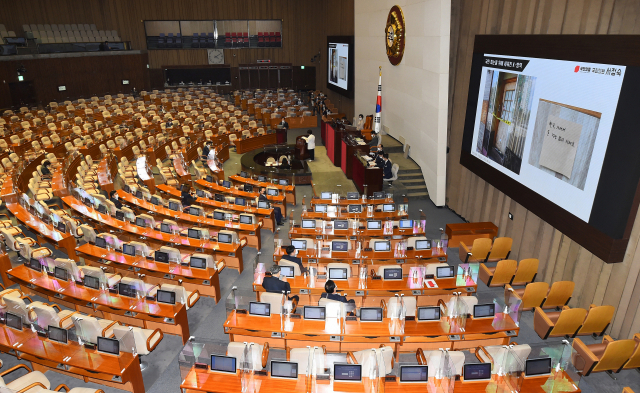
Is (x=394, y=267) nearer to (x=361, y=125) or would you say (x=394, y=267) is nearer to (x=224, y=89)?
(x=361, y=125)

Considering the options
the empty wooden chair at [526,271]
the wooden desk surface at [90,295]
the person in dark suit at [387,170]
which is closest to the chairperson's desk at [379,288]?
the empty wooden chair at [526,271]

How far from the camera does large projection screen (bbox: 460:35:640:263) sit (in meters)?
7.11

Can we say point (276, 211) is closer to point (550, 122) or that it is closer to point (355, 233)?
point (355, 233)

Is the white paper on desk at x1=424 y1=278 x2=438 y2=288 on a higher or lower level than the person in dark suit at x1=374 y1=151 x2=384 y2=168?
lower

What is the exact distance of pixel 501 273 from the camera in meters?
9.25

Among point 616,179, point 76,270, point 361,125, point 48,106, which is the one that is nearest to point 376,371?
point 616,179

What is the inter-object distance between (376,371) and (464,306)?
2.20 m

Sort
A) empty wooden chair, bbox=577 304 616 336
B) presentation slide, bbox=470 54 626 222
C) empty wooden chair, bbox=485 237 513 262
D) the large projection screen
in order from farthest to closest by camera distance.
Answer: empty wooden chair, bbox=485 237 513 262 < presentation slide, bbox=470 54 626 222 < empty wooden chair, bbox=577 304 616 336 < the large projection screen

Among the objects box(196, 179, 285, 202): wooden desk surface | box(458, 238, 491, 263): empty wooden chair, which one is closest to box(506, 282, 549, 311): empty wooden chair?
box(458, 238, 491, 263): empty wooden chair

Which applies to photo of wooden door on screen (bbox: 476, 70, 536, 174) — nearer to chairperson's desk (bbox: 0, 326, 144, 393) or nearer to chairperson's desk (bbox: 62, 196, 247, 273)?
chairperson's desk (bbox: 62, 196, 247, 273)

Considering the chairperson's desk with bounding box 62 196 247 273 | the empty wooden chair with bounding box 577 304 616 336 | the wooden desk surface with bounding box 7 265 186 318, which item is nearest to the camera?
the empty wooden chair with bounding box 577 304 616 336

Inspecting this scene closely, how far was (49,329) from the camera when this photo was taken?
22.7 ft

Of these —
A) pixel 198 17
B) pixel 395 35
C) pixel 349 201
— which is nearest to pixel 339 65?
pixel 395 35

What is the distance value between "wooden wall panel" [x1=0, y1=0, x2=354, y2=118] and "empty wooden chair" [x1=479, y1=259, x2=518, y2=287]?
2034cm
